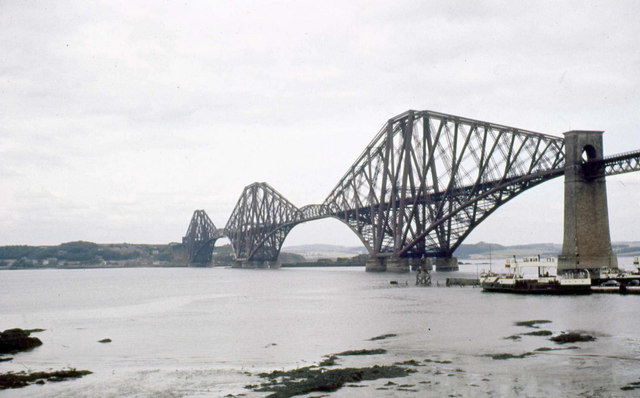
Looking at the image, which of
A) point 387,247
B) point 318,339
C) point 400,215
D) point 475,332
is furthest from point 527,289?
point 387,247

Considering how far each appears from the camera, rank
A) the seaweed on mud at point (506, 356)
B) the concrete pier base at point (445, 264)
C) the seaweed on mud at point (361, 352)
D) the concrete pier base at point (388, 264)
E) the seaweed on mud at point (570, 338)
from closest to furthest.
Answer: the seaweed on mud at point (506, 356) < the seaweed on mud at point (361, 352) < the seaweed on mud at point (570, 338) < the concrete pier base at point (388, 264) < the concrete pier base at point (445, 264)

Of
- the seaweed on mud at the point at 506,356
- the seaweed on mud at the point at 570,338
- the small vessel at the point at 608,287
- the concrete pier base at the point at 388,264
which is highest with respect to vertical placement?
the concrete pier base at the point at 388,264

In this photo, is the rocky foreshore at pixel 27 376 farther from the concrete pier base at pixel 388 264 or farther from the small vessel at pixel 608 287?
the concrete pier base at pixel 388 264

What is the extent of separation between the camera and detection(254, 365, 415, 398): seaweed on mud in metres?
23.0

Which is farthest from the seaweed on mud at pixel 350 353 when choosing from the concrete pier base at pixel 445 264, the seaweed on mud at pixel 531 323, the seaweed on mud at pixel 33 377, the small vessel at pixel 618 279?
the concrete pier base at pixel 445 264

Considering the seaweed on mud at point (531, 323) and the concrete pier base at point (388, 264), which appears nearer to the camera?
the seaweed on mud at point (531, 323)

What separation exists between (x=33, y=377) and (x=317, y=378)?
38.3ft

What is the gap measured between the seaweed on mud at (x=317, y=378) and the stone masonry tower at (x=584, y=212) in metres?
52.5

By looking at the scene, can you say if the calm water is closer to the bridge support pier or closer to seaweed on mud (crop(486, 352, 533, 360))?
seaweed on mud (crop(486, 352, 533, 360))

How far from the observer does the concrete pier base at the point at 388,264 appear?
422 feet

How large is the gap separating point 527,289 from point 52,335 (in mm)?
43453

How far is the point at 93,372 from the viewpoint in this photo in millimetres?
28516

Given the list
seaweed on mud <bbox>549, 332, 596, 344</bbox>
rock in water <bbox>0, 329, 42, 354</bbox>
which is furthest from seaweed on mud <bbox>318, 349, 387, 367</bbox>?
rock in water <bbox>0, 329, 42, 354</bbox>

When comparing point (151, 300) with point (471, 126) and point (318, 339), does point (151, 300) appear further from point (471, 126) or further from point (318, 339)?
point (471, 126)
